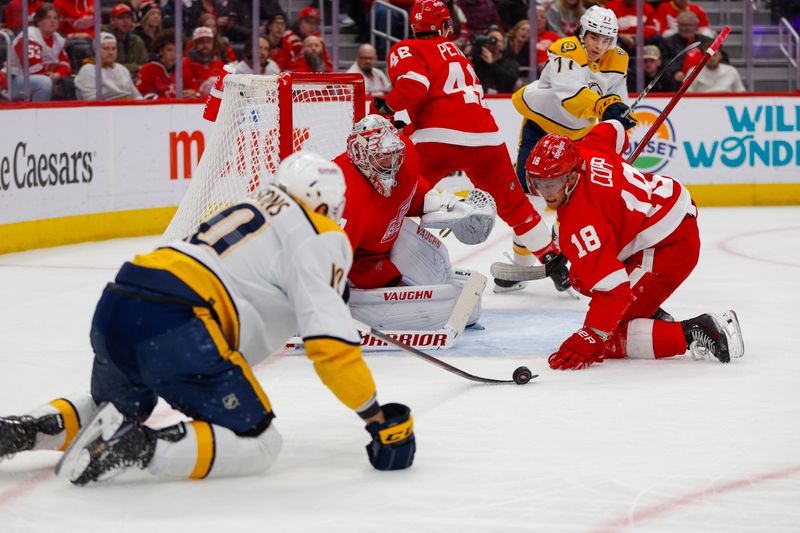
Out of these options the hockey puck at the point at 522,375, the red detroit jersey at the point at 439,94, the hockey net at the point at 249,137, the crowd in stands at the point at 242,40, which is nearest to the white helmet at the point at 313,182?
the hockey puck at the point at 522,375

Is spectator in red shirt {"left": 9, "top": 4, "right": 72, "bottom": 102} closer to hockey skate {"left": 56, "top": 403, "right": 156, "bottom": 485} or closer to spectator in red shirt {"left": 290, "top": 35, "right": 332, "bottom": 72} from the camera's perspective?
spectator in red shirt {"left": 290, "top": 35, "right": 332, "bottom": 72}

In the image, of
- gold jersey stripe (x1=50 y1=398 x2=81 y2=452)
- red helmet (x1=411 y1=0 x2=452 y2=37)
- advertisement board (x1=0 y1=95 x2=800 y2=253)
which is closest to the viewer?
gold jersey stripe (x1=50 y1=398 x2=81 y2=452)

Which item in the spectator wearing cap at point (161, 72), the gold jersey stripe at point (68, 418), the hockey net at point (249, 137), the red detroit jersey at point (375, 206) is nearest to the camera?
the gold jersey stripe at point (68, 418)

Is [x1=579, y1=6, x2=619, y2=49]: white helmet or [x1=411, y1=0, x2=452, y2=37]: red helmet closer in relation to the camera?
[x1=411, y1=0, x2=452, y2=37]: red helmet

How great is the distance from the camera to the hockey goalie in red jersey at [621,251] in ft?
13.6

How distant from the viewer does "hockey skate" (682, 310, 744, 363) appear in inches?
170

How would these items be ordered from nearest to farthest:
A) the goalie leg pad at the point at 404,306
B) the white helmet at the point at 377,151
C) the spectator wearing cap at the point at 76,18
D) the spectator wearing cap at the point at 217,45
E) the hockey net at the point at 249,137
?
the white helmet at the point at 377,151, the goalie leg pad at the point at 404,306, the hockey net at the point at 249,137, the spectator wearing cap at the point at 76,18, the spectator wearing cap at the point at 217,45

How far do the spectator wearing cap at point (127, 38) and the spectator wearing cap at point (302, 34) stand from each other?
3.78 feet

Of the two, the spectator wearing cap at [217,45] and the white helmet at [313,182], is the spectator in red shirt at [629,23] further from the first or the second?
the white helmet at [313,182]

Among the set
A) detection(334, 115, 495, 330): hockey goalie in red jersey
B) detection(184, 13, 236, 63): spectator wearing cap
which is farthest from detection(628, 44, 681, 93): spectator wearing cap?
detection(334, 115, 495, 330): hockey goalie in red jersey

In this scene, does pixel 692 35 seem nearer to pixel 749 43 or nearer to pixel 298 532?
pixel 749 43

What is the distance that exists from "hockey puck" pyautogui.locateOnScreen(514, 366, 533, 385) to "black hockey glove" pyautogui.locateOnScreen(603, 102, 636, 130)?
6.18ft

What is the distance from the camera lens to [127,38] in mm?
8211

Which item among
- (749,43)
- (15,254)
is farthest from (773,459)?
(749,43)
